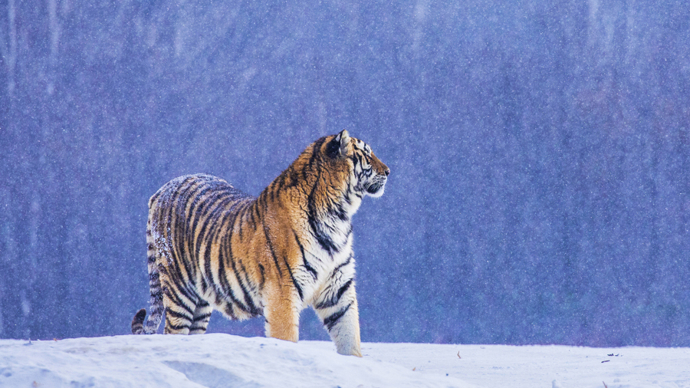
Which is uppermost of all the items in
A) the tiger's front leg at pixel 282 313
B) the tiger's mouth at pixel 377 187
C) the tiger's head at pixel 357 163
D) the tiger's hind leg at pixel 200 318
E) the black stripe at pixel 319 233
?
the tiger's head at pixel 357 163

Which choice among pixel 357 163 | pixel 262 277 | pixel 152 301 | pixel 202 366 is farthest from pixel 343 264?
pixel 152 301

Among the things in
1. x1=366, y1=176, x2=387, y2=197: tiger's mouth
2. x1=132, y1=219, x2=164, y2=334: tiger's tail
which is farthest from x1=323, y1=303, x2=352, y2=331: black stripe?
x1=132, y1=219, x2=164, y2=334: tiger's tail

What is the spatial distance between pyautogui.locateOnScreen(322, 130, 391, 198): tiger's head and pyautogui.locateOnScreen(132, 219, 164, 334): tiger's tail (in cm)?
195

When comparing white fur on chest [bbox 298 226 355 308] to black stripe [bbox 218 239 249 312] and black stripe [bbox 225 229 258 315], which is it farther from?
black stripe [bbox 218 239 249 312]

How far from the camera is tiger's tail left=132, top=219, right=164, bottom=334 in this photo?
498 cm

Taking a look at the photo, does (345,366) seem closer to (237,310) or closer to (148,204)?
(237,310)

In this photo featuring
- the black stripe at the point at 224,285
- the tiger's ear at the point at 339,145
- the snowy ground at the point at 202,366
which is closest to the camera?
the snowy ground at the point at 202,366

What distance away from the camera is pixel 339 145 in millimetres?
4301

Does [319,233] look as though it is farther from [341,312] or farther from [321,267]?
[341,312]

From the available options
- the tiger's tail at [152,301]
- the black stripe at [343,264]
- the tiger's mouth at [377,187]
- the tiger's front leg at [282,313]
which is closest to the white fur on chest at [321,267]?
the black stripe at [343,264]

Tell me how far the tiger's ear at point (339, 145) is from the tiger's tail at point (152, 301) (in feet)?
6.44

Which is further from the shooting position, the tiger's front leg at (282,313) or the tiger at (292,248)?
the tiger at (292,248)

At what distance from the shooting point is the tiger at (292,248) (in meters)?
4.06

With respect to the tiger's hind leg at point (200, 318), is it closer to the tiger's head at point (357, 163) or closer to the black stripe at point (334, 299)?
the black stripe at point (334, 299)
